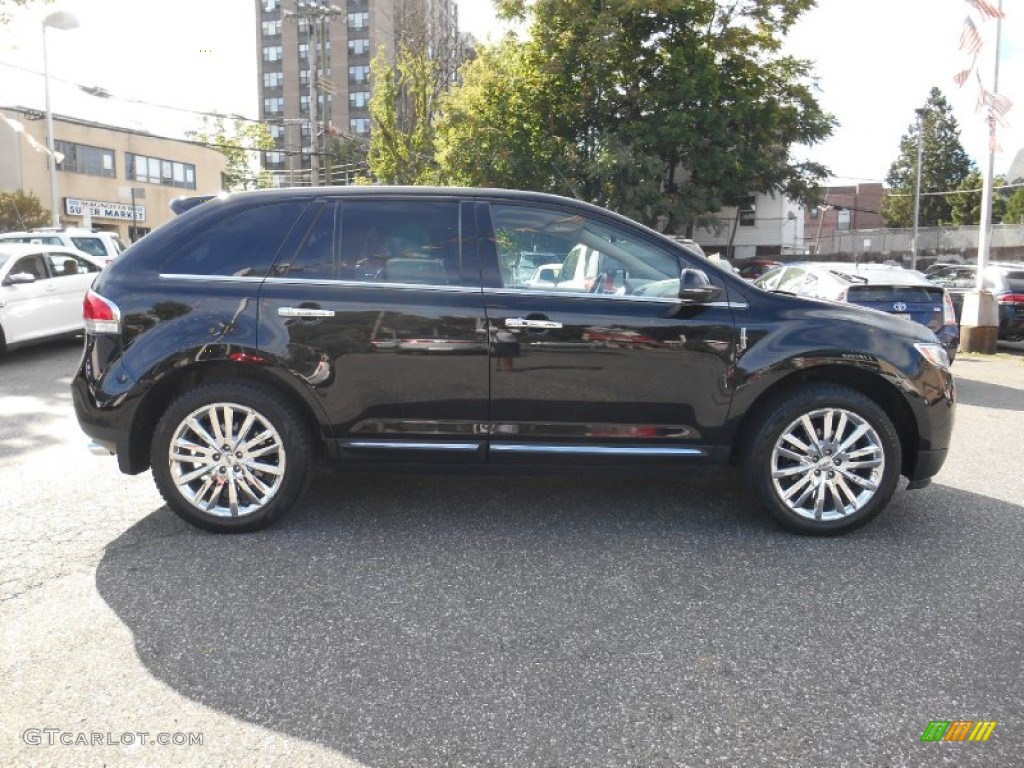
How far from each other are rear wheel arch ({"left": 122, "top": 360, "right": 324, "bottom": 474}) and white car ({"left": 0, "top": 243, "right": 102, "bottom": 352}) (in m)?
7.99

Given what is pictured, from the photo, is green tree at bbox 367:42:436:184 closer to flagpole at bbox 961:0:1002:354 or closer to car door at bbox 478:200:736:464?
flagpole at bbox 961:0:1002:354

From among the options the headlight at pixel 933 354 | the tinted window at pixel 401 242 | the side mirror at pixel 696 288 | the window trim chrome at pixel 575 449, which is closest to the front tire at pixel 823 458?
the headlight at pixel 933 354

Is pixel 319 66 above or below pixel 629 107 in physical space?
above

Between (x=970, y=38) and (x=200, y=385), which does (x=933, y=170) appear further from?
(x=200, y=385)

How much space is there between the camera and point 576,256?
4.41 m

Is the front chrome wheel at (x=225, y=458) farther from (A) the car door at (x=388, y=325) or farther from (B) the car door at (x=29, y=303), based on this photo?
(B) the car door at (x=29, y=303)

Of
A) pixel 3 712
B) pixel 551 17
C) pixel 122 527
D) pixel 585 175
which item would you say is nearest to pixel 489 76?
pixel 551 17

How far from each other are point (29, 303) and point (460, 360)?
9.54 metres

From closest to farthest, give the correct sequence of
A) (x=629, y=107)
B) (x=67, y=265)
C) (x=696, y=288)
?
1. (x=696, y=288)
2. (x=67, y=265)
3. (x=629, y=107)

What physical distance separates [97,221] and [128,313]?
155 feet

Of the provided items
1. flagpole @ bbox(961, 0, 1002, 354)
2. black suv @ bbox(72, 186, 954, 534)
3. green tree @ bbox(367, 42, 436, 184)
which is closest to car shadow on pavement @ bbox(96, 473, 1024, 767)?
black suv @ bbox(72, 186, 954, 534)

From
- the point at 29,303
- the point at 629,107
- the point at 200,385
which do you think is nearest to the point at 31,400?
the point at 29,303

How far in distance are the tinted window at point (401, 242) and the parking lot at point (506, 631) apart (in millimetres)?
1401

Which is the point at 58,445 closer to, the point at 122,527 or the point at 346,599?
the point at 122,527
